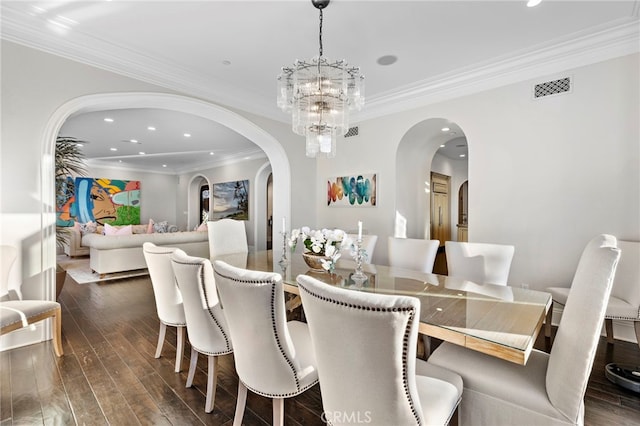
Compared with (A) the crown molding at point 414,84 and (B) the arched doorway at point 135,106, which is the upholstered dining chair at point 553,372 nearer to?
(B) the arched doorway at point 135,106

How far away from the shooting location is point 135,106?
3447mm

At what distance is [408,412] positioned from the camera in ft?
3.16

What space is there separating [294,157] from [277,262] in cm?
254

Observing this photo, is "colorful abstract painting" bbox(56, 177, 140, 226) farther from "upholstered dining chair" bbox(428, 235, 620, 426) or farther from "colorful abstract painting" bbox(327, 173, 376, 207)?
"upholstered dining chair" bbox(428, 235, 620, 426)

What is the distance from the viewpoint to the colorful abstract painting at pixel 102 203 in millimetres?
8391

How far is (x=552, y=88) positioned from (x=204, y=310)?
3927mm

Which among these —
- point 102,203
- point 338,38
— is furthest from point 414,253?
point 102,203

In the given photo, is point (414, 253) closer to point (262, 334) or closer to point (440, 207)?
point (262, 334)

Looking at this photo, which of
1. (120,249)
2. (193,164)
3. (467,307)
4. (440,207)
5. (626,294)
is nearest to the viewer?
(467,307)

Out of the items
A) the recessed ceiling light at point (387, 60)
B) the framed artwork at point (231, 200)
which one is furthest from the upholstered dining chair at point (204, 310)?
the framed artwork at point (231, 200)

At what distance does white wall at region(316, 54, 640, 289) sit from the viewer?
8.93 feet

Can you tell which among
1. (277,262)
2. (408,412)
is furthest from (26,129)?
(408,412)

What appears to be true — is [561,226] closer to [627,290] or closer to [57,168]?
[627,290]

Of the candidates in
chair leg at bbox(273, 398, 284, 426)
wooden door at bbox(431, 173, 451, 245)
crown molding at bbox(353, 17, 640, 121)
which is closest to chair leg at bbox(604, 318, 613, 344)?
crown molding at bbox(353, 17, 640, 121)
